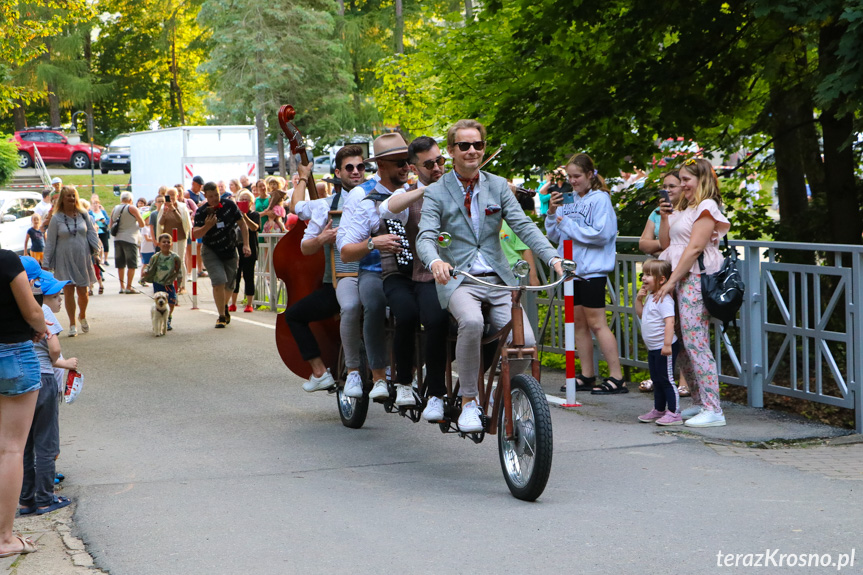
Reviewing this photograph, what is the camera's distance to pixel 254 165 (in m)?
36.1

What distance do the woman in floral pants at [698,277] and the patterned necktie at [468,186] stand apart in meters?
2.08

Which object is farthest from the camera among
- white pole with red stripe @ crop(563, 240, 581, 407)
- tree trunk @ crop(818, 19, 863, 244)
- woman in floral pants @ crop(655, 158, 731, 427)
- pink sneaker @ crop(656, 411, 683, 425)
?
tree trunk @ crop(818, 19, 863, 244)

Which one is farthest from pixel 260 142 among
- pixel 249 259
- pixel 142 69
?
pixel 249 259

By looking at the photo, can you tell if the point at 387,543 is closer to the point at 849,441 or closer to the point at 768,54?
the point at 849,441

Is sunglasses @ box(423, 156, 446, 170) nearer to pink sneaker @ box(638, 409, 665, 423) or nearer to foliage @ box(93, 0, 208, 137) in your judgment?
pink sneaker @ box(638, 409, 665, 423)

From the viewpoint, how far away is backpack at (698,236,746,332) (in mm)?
7785

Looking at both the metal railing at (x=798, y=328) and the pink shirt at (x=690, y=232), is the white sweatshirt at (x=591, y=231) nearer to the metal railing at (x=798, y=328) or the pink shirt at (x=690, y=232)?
the metal railing at (x=798, y=328)

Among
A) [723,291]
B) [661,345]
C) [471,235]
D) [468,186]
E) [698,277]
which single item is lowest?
[661,345]

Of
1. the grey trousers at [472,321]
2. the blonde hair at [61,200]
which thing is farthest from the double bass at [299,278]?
the blonde hair at [61,200]

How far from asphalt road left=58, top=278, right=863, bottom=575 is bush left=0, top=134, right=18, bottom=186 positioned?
111 feet

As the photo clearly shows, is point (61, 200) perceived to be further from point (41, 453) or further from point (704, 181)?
point (704, 181)

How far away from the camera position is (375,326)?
746 centimetres

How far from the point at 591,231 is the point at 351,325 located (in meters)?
2.46

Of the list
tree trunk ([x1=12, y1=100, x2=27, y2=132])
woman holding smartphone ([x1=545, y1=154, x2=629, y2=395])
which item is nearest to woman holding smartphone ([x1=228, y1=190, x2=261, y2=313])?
woman holding smartphone ([x1=545, y1=154, x2=629, y2=395])
